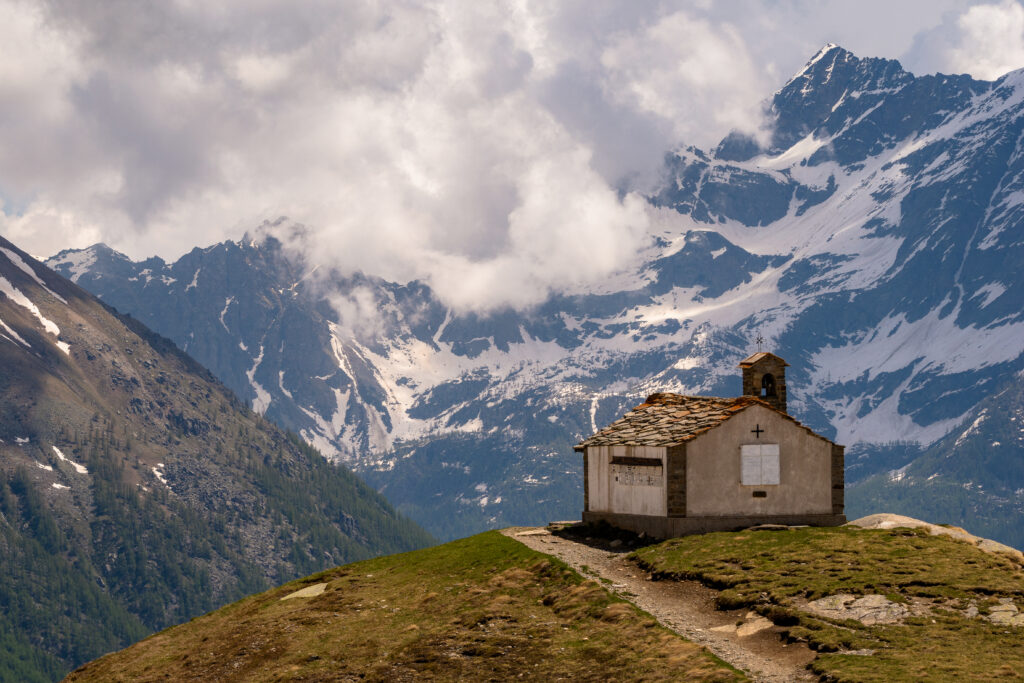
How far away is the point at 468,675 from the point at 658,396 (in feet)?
128

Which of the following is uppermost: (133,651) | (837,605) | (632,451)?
(632,451)

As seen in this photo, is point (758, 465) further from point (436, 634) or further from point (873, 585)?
point (436, 634)

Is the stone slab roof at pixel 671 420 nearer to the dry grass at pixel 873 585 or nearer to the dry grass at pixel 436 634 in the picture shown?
the dry grass at pixel 873 585

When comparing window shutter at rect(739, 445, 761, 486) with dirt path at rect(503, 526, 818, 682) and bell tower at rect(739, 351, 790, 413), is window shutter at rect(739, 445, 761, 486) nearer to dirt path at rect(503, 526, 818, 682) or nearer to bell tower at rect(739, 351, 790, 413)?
bell tower at rect(739, 351, 790, 413)

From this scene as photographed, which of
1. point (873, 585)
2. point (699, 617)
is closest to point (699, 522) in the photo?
point (699, 617)

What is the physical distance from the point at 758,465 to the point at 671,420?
22.4ft

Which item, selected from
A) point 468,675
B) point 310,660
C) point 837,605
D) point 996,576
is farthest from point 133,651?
point 996,576

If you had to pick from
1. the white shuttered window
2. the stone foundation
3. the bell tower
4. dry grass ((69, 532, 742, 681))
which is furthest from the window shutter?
dry grass ((69, 532, 742, 681))

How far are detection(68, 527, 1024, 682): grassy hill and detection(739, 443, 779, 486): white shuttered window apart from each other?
530cm

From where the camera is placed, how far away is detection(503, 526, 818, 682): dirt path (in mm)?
49312

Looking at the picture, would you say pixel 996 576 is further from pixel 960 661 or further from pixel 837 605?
pixel 960 661

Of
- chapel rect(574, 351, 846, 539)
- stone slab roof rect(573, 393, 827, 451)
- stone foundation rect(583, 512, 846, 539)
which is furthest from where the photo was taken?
stone slab roof rect(573, 393, 827, 451)

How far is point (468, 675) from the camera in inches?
2110

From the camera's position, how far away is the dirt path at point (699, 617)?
49.3 meters
